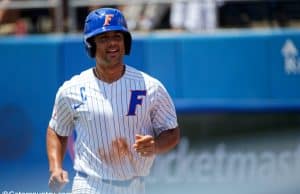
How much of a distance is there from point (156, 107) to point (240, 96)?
11.7 feet

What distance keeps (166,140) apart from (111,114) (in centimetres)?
31

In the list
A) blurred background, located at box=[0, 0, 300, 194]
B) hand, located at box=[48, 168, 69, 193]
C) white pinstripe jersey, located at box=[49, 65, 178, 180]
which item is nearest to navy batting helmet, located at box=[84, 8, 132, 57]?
white pinstripe jersey, located at box=[49, 65, 178, 180]

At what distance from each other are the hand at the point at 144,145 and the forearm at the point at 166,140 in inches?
4.8

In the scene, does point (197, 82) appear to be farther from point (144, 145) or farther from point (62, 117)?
point (144, 145)

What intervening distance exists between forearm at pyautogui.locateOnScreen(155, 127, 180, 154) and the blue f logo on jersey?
0.62 ft

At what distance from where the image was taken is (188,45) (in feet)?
25.6

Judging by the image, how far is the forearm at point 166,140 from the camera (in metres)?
4.24

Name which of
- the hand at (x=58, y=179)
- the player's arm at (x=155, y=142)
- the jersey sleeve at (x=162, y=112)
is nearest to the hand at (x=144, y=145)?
the player's arm at (x=155, y=142)

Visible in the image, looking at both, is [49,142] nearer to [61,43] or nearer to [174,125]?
[174,125]

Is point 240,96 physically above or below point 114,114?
below

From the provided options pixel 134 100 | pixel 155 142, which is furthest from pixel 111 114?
pixel 155 142

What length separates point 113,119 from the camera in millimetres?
4234

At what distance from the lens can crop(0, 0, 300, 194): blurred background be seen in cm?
762

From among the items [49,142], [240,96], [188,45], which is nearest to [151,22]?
[188,45]
